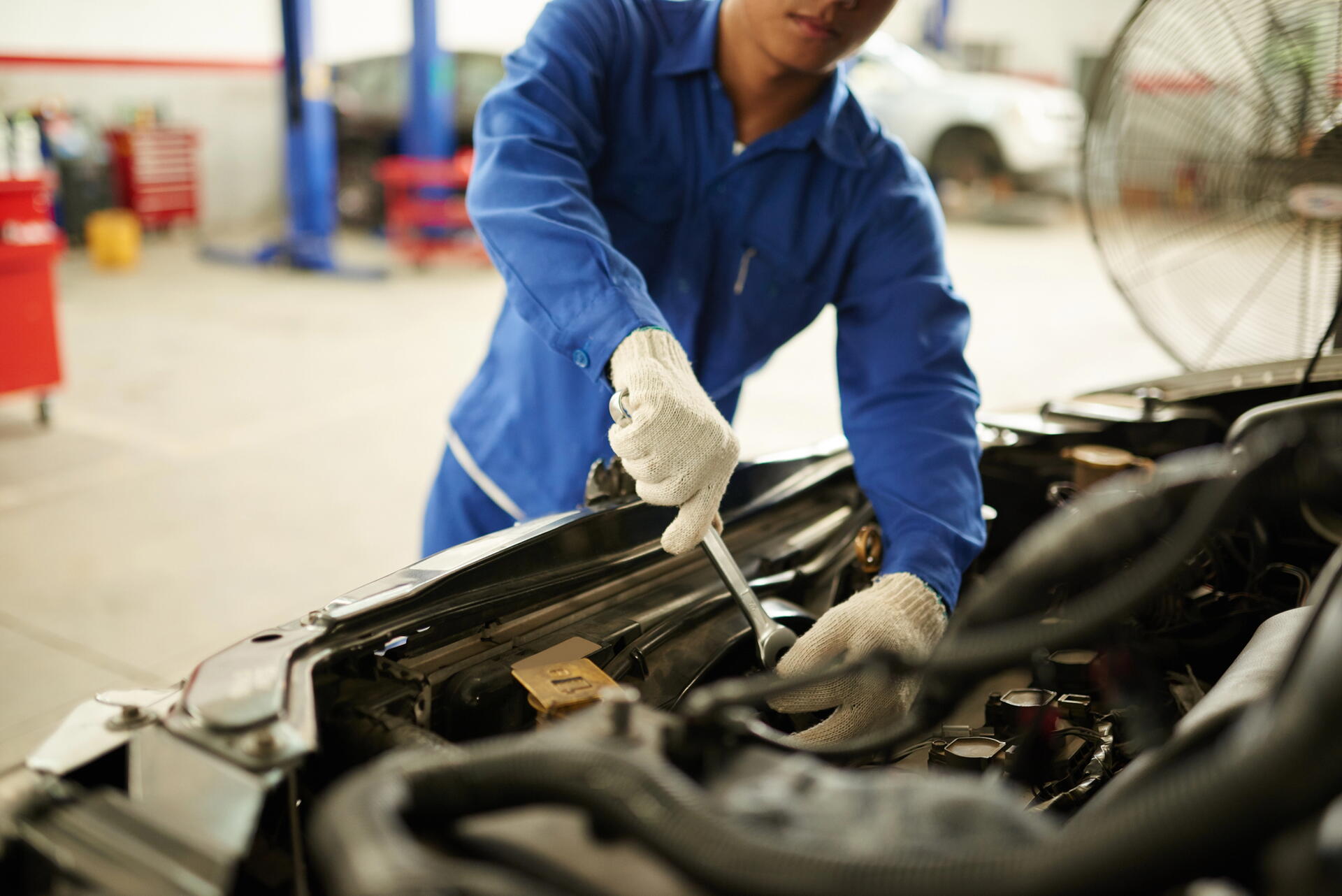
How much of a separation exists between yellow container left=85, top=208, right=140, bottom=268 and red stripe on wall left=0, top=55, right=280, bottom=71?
3.53 ft

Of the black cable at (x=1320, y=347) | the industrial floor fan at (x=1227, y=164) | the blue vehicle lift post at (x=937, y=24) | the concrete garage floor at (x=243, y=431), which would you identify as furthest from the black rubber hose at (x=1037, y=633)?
the blue vehicle lift post at (x=937, y=24)

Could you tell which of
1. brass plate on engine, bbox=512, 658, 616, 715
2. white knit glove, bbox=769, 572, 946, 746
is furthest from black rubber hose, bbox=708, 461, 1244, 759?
white knit glove, bbox=769, 572, 946, 746

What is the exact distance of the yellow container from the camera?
6703 mm

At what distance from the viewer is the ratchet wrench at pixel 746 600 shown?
1169 mm

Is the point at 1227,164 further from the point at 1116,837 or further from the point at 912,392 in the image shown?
the point at 1116,837

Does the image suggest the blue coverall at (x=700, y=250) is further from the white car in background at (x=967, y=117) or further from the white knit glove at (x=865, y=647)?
the white car in background at (x=967, y=117)

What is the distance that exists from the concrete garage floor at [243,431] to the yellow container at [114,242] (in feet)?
0.39

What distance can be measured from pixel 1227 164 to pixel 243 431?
10.7ft

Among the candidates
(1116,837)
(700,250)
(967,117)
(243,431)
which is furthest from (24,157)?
(967,117)

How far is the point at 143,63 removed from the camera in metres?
7.66

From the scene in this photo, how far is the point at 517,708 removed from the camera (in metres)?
1.01

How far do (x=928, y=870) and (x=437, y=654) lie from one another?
1.93ft

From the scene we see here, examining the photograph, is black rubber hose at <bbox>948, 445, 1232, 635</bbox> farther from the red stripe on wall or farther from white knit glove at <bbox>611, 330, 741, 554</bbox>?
the red stripe on wall

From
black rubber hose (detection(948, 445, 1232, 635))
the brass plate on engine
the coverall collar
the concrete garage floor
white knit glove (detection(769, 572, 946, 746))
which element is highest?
the coverall collar
